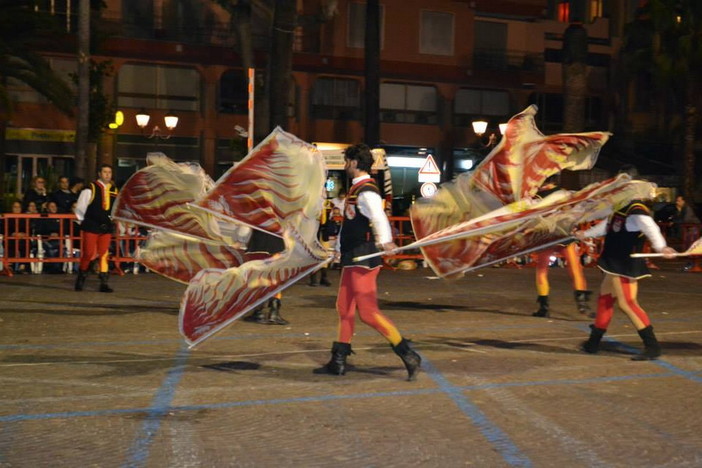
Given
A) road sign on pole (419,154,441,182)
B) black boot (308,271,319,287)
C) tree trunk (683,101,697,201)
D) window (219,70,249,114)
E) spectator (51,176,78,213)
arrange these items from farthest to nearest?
window (219,70,249,114), tree trunk (683,101,697,201), road sign on pole (419,154,441,182), spectator (51,176,78,213), black boot (308,271,319,287)

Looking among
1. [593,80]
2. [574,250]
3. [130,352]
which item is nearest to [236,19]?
[574,250]

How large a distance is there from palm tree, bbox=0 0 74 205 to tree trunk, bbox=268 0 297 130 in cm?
1048

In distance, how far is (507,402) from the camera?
771cm

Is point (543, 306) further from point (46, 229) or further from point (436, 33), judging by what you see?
point (436, 33)

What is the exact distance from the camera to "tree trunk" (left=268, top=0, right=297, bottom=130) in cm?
1998

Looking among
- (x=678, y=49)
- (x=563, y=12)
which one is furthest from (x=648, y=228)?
(x=563, y=12)

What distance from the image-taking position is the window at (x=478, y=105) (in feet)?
150

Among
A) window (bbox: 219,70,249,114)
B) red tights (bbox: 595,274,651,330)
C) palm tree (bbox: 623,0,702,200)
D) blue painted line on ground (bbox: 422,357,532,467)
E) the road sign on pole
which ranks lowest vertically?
blue painted line on ground (bbox: 422,357,532,467)

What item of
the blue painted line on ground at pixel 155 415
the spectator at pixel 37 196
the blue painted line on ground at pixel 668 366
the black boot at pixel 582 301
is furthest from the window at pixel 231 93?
the blue painted line on ground at pixel 155 415

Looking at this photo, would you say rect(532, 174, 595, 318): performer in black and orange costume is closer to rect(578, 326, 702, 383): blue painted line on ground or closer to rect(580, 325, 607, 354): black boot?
rect(578, 326, 702, 383): blue painted line on ground

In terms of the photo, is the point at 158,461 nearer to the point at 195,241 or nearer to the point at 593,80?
the point at 195,241

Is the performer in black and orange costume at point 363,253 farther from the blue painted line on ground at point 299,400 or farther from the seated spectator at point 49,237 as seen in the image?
the seated spectator at point 49,237

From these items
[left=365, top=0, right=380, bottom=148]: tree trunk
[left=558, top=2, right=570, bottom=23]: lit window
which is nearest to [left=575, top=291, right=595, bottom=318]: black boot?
[left=365, top=0, right=380, bottom=148]: tree trunk

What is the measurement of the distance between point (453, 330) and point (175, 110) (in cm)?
3028
